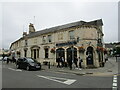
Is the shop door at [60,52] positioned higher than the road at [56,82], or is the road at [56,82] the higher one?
the shop door at [60,52]

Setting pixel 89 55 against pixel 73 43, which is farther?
pixel 73 43

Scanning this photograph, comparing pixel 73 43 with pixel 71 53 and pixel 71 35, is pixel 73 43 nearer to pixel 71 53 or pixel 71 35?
pixel 71 35

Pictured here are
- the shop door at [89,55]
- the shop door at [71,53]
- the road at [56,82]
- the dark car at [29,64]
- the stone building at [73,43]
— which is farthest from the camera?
the shop door at [71,53]

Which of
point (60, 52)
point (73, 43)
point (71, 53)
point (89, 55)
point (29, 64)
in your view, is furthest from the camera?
point (60, 52)

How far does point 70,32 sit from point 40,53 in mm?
7776

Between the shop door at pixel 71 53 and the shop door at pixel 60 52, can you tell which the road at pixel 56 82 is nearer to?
the shop door at pixel 71 53

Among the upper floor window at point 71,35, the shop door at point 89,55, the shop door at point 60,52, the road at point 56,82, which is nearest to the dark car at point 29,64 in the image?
the shop door at point 60,52

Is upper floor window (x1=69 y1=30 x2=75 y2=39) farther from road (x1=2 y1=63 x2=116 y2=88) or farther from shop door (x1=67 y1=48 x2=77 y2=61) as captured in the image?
road (x1=2 y1=63 x2=116 y2=88)

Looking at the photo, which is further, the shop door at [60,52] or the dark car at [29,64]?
the shop door at [60,52]

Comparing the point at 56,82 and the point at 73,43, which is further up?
the point at 73,43

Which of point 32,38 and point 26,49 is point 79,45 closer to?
point 32,38

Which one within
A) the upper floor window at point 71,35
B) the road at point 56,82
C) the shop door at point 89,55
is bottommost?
the road at point 56,82

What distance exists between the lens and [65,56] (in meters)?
20.8

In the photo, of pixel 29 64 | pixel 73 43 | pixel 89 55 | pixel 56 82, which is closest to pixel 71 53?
pixel 73 43
